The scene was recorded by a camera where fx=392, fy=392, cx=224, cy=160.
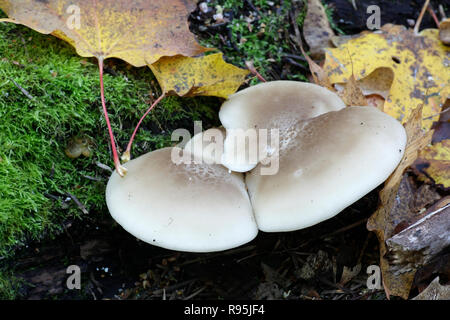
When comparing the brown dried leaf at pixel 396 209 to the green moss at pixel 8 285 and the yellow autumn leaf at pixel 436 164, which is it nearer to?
the yellow autumn leaf at pixel 436 164

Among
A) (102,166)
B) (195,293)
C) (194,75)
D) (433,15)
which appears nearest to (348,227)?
(195,293)

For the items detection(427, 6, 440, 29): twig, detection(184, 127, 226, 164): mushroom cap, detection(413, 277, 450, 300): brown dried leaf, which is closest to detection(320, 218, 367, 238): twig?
detection(413, 277, 450, 300): brown dried leaf

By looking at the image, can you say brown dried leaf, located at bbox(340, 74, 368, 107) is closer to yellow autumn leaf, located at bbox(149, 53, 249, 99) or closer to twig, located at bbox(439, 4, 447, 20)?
yellow autumn leaf, located at bbox(149, 53, 249, 99)

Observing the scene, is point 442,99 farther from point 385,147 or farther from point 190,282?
point 190,282

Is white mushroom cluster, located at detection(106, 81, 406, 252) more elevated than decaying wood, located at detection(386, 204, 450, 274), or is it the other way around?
white mushroom cluster, located at detection(106, 81, 406, 252)

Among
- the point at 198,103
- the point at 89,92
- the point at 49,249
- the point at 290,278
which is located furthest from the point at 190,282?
the point at 89,92

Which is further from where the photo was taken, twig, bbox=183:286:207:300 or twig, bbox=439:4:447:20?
twig, bbox=439:4:447:20

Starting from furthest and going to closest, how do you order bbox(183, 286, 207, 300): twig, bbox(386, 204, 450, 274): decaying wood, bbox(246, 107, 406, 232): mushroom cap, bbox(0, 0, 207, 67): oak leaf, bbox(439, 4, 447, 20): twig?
bbox(439, 4, 447, 20): twig → bbox(183, 286, 207, 300): twig → bbox(0, 0, 207, 67): oak leaf → bbox(386, 204, 450, 274): decaying wood → bbox(246, 107, 406, 232): mushroom cap
